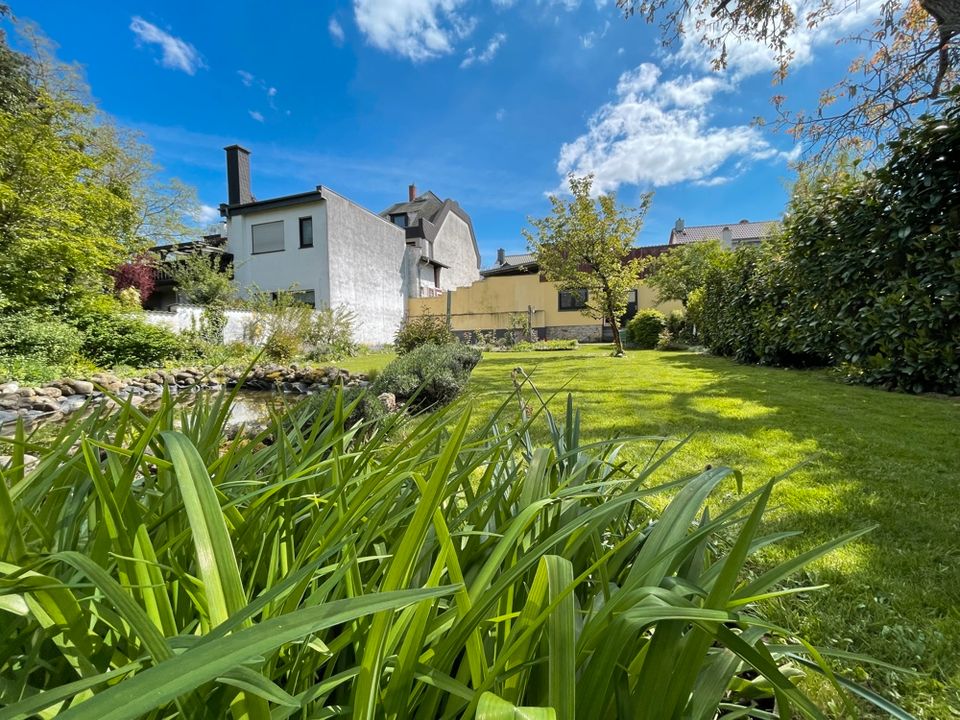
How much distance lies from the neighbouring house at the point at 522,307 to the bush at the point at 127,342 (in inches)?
442

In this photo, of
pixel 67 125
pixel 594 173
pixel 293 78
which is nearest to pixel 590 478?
pixel 594 173

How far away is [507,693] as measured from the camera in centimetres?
51

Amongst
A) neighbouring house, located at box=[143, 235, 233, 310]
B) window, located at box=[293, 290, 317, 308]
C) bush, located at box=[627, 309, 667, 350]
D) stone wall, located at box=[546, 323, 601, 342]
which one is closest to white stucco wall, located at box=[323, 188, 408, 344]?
window, located at box=[293, 290, 317, 308]

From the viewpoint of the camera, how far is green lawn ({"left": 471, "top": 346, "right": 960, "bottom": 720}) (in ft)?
3.43

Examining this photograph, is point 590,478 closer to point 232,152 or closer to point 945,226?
point 945,226

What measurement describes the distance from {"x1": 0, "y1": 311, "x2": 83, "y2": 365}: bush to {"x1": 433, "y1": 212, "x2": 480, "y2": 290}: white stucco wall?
15.9 m

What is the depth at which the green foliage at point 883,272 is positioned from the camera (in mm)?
3973

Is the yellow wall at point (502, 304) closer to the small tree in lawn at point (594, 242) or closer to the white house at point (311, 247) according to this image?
the white house at point (311, 247)

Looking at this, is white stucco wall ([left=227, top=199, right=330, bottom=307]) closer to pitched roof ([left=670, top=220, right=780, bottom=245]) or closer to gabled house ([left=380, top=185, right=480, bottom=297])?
gabled house ([left=380, top=185, right=480, bottom=297])

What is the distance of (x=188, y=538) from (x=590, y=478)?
0.88m

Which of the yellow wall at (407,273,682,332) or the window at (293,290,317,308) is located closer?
the window at (293,290,317,308)

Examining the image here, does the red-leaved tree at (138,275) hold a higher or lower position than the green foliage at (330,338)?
higher

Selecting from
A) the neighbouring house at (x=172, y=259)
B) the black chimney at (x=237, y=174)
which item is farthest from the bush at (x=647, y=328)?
the black chimney at (x=237, y=174)

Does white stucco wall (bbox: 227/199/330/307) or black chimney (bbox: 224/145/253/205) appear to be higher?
black chimney (bbox: 224/145/253/205)
